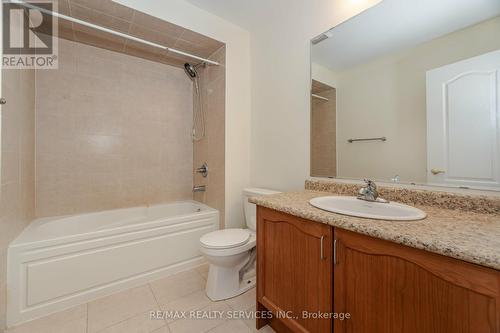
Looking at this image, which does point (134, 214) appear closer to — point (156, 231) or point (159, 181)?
point (159, 181)

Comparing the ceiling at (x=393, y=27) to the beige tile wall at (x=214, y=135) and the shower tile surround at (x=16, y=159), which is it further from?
the shower tile surround at (x=16, y=159)

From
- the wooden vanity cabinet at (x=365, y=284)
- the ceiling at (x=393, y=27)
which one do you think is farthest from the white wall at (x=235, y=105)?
the wooden vanity cabinet at (x=365, y=284)

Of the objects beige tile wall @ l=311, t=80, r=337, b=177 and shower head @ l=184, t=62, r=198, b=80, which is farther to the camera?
shower head @ l=184, t=62, r=198, b=80

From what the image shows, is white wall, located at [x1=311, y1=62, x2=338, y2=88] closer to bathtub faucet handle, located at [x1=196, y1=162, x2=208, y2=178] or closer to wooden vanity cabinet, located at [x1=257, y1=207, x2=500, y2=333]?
wooden vanity cabinet, located at [x1=257, y1=207, x2=500, y2=333]

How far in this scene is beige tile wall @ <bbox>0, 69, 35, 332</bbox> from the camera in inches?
48.4

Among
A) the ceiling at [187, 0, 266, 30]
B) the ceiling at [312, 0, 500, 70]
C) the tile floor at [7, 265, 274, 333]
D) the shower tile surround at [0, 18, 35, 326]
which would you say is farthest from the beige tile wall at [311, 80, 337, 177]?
the shower tile surround at [0, 18, 35, 326]

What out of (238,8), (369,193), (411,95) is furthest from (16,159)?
(411,95)

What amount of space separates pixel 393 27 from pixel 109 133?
2607 millimetres

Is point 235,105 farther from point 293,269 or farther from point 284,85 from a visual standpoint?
point 293,269

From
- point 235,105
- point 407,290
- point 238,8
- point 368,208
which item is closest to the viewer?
point 407,290

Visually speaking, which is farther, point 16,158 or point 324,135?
point 324,135

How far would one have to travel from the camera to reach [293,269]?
1040 millimetres

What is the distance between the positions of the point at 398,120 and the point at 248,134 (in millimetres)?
1368

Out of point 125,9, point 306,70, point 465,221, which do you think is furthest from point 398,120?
point 125,9
